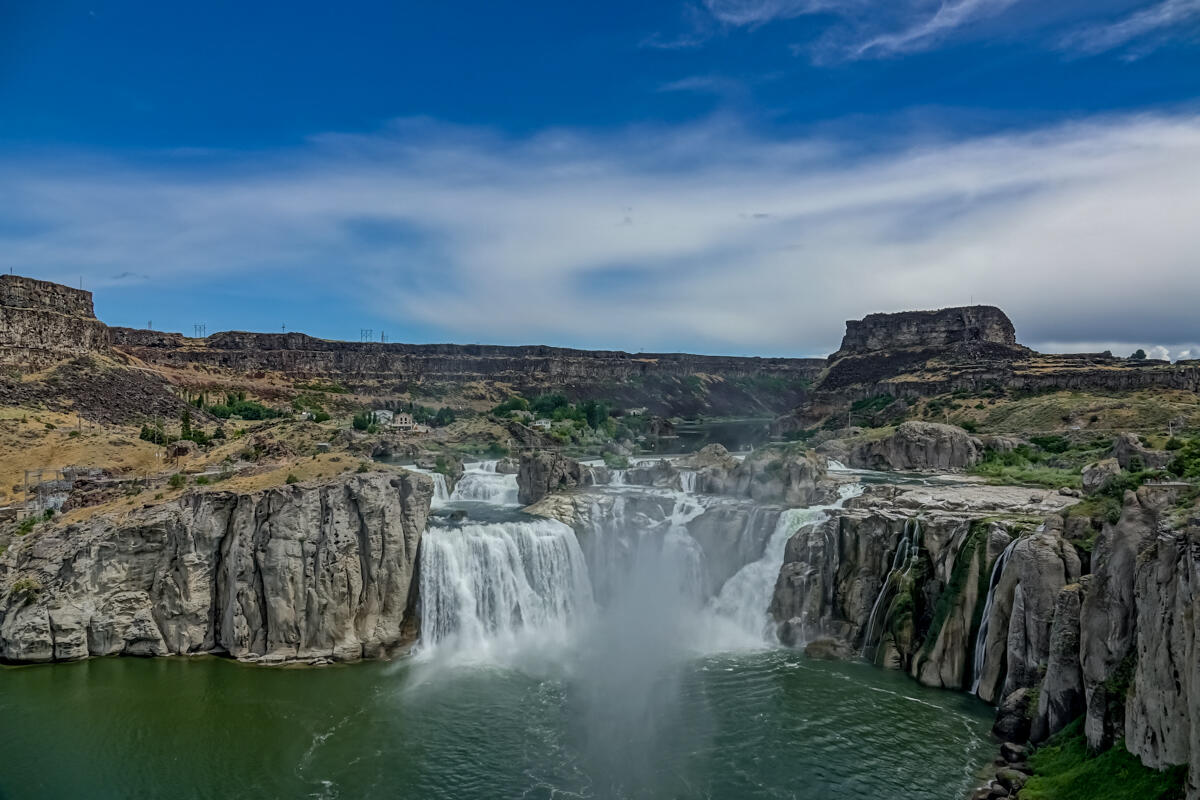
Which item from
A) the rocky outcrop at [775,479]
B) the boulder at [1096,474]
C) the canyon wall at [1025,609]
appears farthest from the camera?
the rocky outcrop at [775,479]

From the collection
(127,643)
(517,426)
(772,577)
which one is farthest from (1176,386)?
(127,643)

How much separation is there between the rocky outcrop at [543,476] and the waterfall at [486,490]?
1.25 meters

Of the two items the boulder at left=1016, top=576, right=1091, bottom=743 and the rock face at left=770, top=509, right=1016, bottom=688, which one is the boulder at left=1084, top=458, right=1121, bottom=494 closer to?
the rock face at left=770, top=509, right=1016, bottom=688

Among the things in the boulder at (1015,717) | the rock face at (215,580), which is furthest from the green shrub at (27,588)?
the boulder at (1015,717)

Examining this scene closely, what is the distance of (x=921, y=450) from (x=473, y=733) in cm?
4407

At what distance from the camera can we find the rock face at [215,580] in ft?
91.7

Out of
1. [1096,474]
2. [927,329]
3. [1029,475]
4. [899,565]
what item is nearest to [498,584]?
[899,565]

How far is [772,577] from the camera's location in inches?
1251

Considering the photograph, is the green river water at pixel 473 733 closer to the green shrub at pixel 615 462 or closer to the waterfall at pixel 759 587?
the waterfall at pixel 759 587

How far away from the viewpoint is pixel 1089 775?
52.6ft

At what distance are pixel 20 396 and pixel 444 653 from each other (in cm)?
4816

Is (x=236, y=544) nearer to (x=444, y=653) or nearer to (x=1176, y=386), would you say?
(x=444, y=653)

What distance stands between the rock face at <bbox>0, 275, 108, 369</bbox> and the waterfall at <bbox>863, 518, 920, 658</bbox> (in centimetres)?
6773

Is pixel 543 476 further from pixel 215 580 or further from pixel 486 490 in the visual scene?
pixel 215 580
